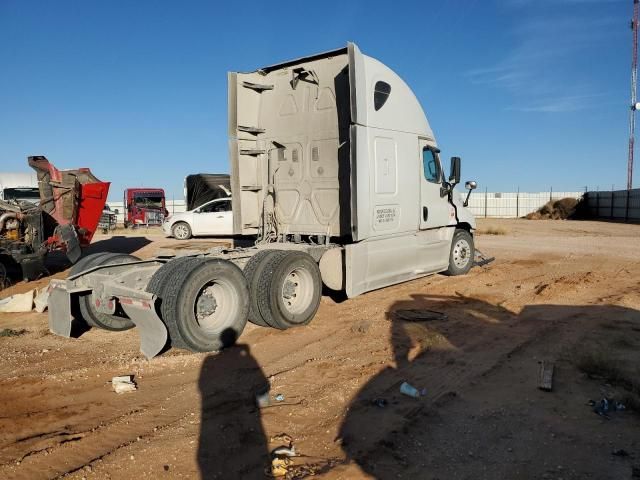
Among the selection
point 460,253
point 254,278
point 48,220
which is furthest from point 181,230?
point 254,278

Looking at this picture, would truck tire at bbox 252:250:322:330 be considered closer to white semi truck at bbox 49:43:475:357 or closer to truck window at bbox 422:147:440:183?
white semi truck at bbox 49:43:475:357

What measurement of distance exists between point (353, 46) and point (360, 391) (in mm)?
4617

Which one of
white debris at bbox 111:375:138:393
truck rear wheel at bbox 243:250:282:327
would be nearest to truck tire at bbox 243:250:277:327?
truck rear wheel at bbox 243:250:282:327

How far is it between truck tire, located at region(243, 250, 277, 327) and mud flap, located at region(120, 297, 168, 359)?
56.4 inches

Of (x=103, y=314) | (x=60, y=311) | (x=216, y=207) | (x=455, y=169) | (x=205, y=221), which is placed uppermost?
(x=455, y=169)

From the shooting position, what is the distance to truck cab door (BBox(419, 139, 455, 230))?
28.7 ft

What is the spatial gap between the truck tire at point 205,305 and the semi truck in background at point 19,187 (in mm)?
10118

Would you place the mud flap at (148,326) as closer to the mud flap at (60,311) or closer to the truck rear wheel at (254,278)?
the mud flap at (60,311)

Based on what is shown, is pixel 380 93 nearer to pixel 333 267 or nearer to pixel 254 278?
pixel 333 267

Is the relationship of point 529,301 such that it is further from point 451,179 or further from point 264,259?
point 264,259

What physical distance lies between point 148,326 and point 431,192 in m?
5.76

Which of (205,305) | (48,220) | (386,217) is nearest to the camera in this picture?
(205,305)

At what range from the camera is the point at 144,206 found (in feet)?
95.9

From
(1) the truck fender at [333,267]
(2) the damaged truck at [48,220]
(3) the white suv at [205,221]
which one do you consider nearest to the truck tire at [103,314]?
(1) the truck fender at [333,267]
